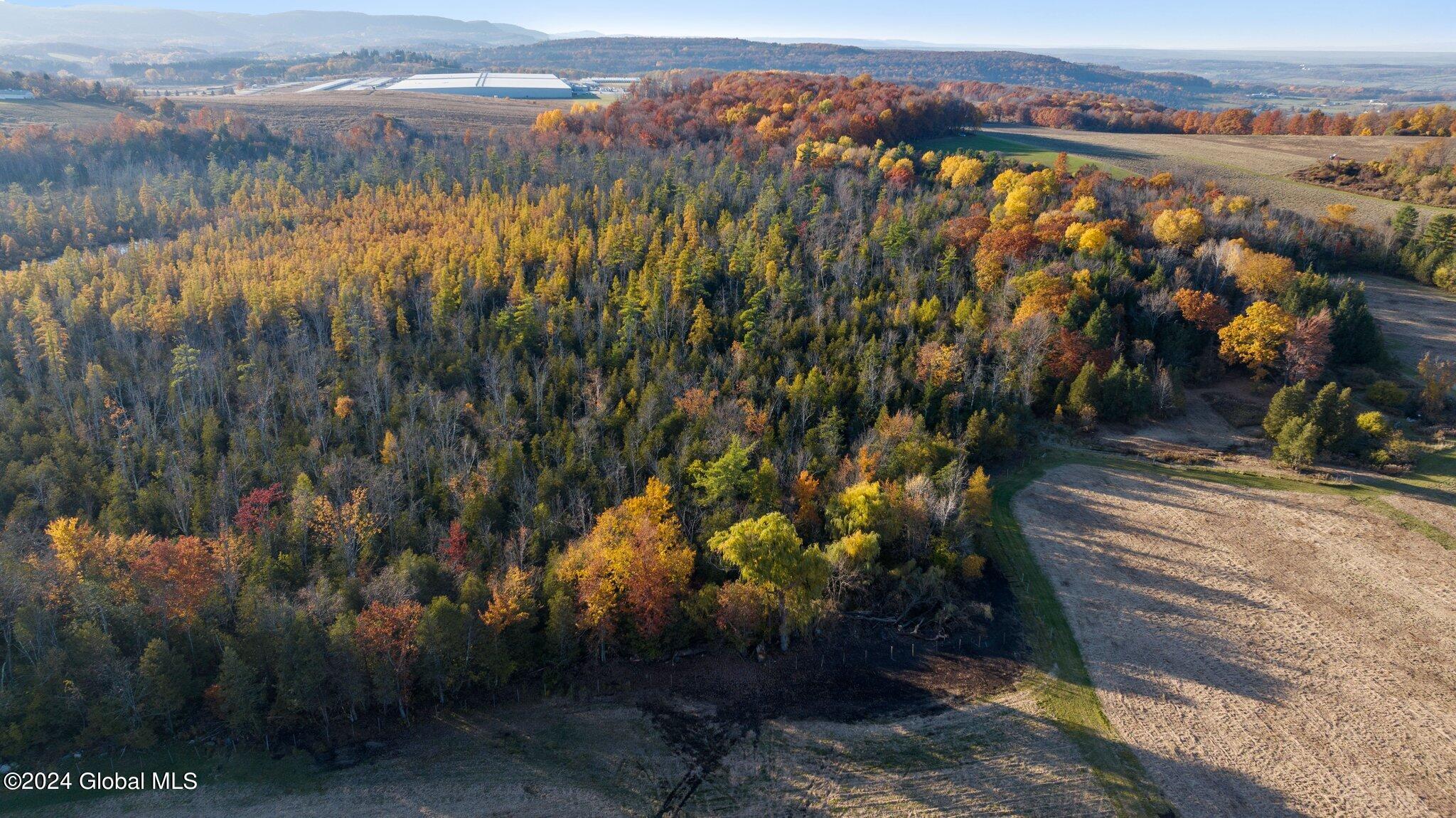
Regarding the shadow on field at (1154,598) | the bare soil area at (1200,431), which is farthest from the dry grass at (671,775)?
the bare soil area at (1200,431)

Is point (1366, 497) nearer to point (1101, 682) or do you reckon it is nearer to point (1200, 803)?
point (1101, 682)

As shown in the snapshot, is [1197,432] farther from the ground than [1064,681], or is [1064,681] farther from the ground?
[1197,432]

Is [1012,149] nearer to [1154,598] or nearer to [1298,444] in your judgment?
[1298,444]

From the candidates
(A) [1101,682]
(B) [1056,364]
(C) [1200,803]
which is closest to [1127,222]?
(B) [1056,364]

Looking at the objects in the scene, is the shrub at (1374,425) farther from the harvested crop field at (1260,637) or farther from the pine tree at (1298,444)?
the harvested crop field at (1260,637)

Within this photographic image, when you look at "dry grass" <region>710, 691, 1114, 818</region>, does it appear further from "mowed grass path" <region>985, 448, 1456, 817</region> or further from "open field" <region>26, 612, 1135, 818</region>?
"mowed grass path" <region>985, 448, 1456, 817</region>

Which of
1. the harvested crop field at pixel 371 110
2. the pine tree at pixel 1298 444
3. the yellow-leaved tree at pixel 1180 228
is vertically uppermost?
the harvested crop field at pixel 371 110

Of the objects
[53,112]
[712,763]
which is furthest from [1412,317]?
[53,112]
